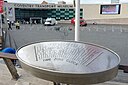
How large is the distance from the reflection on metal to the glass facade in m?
37.1

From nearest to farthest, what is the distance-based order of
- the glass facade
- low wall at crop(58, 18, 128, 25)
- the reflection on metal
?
the reflection on metal < low wall at crop(58, 18, 128, 25) < the glass facade

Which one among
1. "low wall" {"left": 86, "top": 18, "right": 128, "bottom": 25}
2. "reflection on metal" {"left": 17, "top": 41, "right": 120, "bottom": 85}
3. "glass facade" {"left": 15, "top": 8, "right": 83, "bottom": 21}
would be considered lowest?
"reflection on metal" {"left": 17, "top": 41, "right": 120, "bottom": 85}

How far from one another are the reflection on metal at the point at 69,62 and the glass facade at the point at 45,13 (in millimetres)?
37115

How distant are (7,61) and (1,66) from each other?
3.97 feet

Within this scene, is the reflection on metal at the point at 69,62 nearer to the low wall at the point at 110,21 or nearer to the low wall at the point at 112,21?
the low wall at the point at 110,21

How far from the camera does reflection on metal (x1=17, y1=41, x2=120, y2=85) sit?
76.5 inches

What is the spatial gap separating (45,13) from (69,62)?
4136cm

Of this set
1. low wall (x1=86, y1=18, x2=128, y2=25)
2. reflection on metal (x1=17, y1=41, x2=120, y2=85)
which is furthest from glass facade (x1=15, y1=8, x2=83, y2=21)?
reflection on metal (x1=17, y1=41, x2=120, y2=85)

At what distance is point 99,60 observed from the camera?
237cm

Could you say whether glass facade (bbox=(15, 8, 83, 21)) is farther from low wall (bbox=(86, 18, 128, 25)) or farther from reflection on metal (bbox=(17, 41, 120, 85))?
reflection on metal (bbox=(17, 41, 120, 85))

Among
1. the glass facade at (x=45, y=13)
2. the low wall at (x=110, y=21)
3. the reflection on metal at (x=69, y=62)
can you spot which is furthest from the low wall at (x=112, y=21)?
the reflection on metal at (x=69, y=62)

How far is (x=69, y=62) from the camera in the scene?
7.54 feet

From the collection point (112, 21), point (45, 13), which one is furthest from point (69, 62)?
point (45, 13)

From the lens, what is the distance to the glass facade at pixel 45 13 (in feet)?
132
